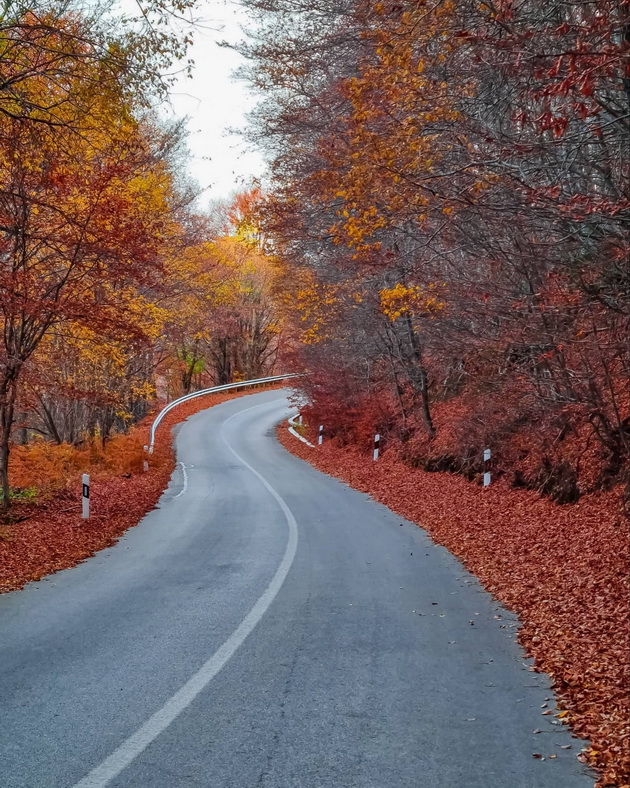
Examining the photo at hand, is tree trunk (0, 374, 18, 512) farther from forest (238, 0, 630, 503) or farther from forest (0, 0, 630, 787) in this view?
forest (238, 0, 630, 503)

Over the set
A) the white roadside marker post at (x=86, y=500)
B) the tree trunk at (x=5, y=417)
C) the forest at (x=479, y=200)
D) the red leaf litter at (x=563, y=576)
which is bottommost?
the red leaf litter at (x=563, y=576)

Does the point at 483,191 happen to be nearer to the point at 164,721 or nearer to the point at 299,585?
the point at 299,585

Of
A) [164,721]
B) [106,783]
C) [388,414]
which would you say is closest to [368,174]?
[164,721]

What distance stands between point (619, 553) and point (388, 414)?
1753 centimetres

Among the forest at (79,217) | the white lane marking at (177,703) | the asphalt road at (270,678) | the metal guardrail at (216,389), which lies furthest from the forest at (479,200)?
the metal guardrail at (216,389)

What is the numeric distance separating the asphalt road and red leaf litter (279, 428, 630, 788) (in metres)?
0.25

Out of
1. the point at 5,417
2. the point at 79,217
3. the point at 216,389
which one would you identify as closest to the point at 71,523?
the point at 5,417

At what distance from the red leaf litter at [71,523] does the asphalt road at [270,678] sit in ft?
1.83

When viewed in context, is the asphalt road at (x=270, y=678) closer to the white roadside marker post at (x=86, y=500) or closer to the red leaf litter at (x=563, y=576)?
the red leaf litter at (x=563, y=576)

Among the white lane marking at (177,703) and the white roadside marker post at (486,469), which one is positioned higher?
the white roadside marker post at (486,469)

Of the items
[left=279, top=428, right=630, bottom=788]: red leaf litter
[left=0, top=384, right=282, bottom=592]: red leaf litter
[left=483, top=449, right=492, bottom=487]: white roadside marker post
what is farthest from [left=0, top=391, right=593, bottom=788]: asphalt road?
[left=483, top=449, right=492, bottom=487]: white roadside marker post

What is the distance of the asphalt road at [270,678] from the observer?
418 centimetres

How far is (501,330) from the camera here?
14.2 metres

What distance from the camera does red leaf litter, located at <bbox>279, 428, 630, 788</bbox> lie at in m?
5.05
